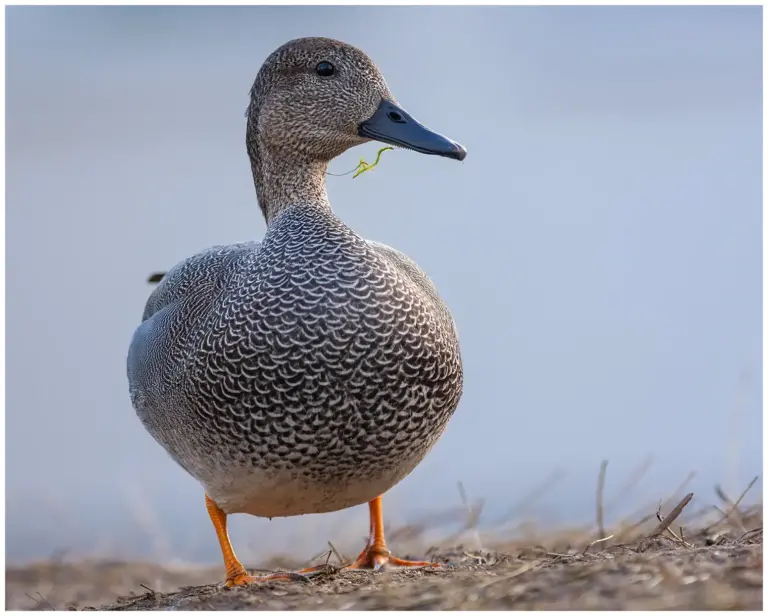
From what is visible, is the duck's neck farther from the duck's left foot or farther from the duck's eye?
the duck's left foot

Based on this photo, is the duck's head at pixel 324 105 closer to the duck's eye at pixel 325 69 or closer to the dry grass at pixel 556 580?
the duck's eye at pixel 325 69

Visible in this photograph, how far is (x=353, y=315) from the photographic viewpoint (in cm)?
410

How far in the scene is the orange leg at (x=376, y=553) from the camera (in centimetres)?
504

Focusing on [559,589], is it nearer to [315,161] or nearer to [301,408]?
[301,408]

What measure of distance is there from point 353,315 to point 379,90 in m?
1.07

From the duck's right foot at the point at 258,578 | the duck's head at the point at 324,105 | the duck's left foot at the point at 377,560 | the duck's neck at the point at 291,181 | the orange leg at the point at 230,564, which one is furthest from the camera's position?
the duck's left foot at the point at 377,560

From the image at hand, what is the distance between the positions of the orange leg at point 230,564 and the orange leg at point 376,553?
579 mm

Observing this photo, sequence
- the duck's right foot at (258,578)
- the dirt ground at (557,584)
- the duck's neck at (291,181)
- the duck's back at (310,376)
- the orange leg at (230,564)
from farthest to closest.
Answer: the duck's neck at (291,181)
the orange leg at (230,564)
the duck's right foot at (258,578)
the duck's back at (310,376)
the dirt ground at (557,584)

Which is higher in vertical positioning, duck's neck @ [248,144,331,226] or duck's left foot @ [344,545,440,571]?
duck's neck @ [248,144,331,226]

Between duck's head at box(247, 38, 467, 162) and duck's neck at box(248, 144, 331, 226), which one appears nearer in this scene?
duck's head at box(247, 38, 467, 162)

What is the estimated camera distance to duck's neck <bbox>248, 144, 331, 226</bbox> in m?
4.77

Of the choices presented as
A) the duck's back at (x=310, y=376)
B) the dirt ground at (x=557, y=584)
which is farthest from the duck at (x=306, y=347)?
the dirt ground at (x=557, y=584)

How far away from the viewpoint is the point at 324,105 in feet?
15.3

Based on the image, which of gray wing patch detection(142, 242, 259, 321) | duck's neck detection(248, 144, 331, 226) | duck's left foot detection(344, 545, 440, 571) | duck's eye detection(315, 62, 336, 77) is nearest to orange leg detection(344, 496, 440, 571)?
duck's left foot detection(344, 545, 440, 571)
